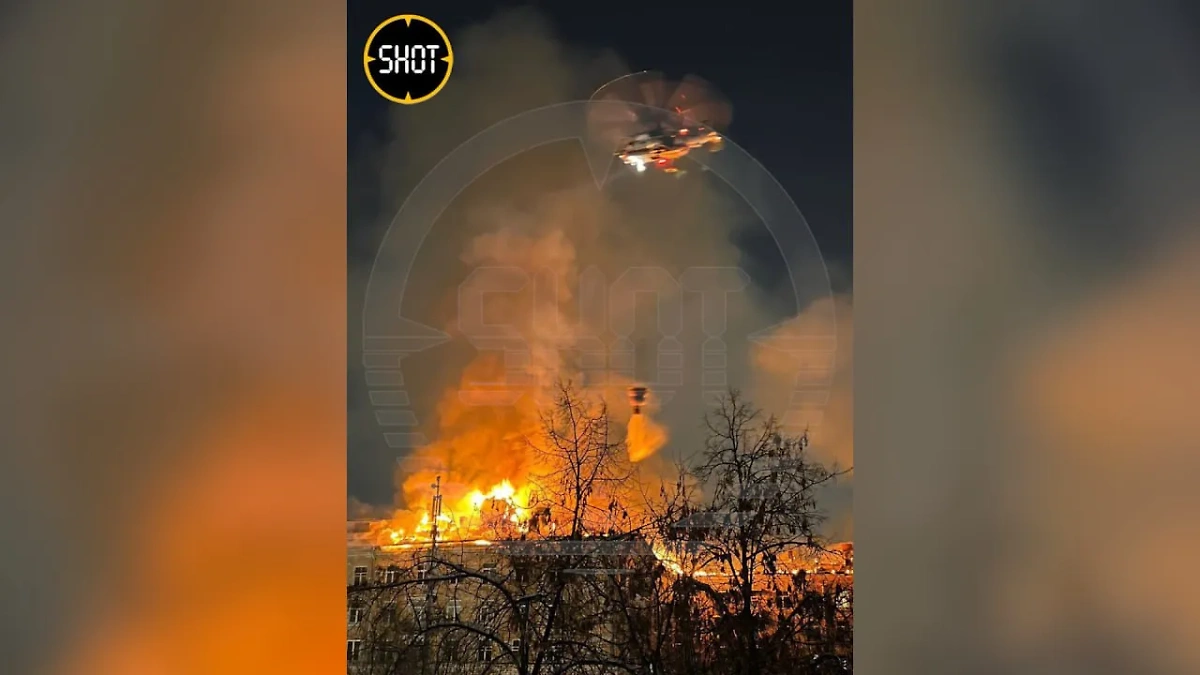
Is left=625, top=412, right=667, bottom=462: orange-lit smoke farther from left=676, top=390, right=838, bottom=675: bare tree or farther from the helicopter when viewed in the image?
the helicopter

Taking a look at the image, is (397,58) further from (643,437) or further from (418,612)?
(418,612)

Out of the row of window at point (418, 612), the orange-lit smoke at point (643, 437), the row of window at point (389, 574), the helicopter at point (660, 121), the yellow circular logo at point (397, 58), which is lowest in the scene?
the row of window at point (418, 612)

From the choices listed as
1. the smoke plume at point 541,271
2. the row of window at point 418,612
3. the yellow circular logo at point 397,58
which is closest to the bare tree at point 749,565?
the smoke plume at point 541,271

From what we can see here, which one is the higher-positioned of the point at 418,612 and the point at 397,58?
the point at 397,58

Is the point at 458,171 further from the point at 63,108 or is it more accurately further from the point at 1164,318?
the point at 1164,318

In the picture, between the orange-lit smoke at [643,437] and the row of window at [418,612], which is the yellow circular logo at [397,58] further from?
the row of window at [418,612]

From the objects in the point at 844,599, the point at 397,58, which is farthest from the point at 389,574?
the point at 397,58

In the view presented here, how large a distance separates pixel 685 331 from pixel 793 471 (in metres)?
0.37

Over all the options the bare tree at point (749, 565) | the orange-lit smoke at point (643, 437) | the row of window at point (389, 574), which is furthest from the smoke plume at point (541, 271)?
the row of window at point (389, 574)

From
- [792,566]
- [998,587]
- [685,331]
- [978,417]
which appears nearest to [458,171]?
[685,331]

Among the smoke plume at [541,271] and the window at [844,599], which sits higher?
the smoke plume at [541,271]

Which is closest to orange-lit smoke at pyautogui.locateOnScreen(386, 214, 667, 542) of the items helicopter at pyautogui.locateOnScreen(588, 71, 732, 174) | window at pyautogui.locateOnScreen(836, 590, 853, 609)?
helicopter at pyautogui.locateOnScreen(588, 71, 732, 174)

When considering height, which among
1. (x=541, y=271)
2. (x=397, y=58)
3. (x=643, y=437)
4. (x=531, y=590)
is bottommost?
(x=531, y=590)

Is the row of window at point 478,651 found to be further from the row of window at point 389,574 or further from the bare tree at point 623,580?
the row of window at point 389,574
